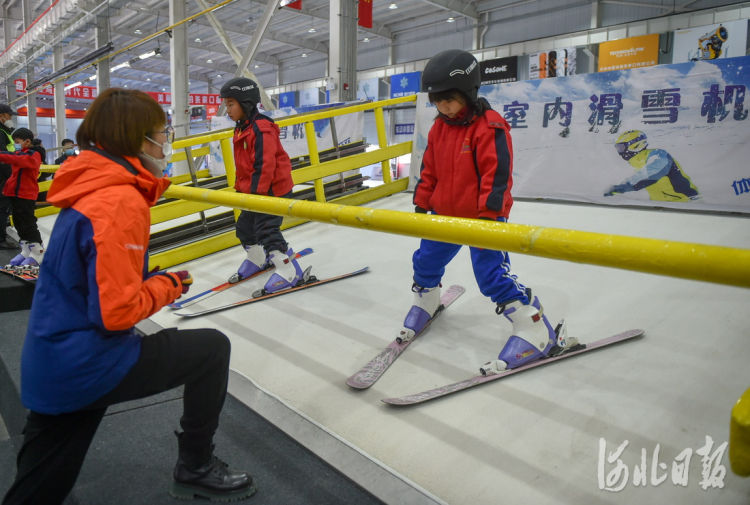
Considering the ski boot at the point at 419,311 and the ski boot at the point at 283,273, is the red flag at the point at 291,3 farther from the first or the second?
the ski boot at the point at 419,311

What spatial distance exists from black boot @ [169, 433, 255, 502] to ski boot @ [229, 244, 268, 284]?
8.75ft

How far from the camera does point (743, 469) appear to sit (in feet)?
3.12

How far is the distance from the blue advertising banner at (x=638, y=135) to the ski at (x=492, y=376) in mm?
3286

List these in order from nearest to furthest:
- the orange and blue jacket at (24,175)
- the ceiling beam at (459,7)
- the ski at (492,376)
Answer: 1. the ski at (492,376)
2. the orange and blue jacket at (24,175)
3. the ceiling beam at (459,7)

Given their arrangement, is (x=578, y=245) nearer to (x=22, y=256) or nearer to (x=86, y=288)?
(x=86, y=288)

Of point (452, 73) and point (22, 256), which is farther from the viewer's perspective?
point (22, 256)

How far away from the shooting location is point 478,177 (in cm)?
249

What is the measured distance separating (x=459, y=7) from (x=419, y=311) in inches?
708

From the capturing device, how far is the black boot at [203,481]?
1704 mm

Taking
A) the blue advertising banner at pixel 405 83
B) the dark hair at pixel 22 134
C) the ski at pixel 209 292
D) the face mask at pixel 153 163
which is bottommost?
the ski at pixel 209 292

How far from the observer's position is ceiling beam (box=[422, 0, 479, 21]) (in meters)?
17.3

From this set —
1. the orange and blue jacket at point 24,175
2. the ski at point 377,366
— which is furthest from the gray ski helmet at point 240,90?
the orange and blue jacket at point 24,175

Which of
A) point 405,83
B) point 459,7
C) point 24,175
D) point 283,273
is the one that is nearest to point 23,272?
point 24,175

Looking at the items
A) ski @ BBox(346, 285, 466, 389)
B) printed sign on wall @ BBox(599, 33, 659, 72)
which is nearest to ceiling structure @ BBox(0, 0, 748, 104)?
printed sign on wall @ BBox(599, 33, 659, 72)
